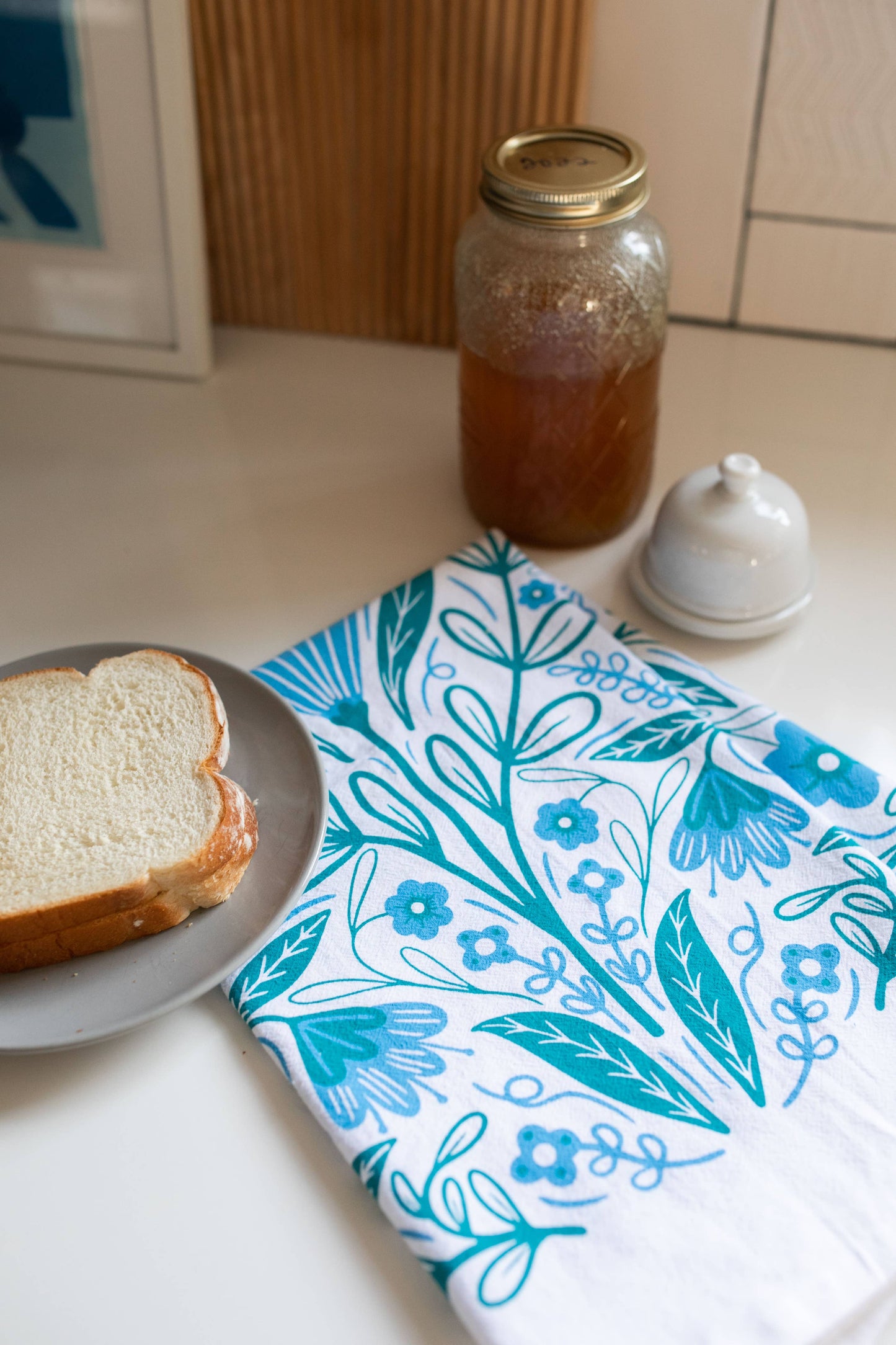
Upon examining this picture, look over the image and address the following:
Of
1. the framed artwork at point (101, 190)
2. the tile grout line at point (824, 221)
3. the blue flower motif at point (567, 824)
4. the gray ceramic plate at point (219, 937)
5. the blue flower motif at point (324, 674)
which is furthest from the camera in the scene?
the tile grout line at point (824, 221)

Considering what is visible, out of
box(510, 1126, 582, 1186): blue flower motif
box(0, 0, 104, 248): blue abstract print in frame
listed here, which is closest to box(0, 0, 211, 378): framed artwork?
box(0, 0, 104, 248): blue abstract print in frame

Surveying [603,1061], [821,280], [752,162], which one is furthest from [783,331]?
[603,1061]

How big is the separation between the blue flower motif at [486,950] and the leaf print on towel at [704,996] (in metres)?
0.10

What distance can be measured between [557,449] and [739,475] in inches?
6.1

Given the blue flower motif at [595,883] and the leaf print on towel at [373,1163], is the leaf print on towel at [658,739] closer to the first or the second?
the blue flower motif at [595,883]

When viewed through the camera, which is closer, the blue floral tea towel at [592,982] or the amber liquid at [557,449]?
the blue floral tea towel at [592,982]

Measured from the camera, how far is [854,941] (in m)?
0.74

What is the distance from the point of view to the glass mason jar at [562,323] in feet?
2.93

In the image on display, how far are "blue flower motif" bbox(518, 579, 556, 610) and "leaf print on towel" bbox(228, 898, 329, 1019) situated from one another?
0.35 meters

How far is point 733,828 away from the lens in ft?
2.67

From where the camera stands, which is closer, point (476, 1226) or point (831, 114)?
point (476, 1226)

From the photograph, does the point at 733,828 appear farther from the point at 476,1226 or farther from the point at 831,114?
the point at 831,114

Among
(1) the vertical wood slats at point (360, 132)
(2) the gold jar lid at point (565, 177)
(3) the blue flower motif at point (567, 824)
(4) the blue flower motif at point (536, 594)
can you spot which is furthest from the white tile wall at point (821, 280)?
(3) the blue flower motif at point (567, 824)

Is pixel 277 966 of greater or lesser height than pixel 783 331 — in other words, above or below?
below
